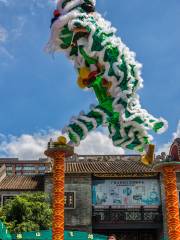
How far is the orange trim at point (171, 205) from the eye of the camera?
299 inches

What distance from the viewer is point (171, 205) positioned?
7.78 metres

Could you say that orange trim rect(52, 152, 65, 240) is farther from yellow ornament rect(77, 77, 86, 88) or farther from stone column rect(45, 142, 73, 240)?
yellow ornament rect(77, 77, 86, 88)

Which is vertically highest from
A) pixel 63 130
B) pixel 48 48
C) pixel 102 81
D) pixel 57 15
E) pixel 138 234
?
pixel 57 15

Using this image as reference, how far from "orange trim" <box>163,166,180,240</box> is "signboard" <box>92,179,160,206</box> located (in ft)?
48.7

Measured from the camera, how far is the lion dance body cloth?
7590 mm

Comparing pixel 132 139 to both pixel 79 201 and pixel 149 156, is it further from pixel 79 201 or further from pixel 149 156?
pixel 79 201

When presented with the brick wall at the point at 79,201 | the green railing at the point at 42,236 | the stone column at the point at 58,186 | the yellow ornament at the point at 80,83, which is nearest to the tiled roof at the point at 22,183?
the brick wall at the point at 79,201

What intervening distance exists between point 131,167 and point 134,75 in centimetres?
1686

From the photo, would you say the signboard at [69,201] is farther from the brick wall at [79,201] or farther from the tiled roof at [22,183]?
the tiled roof at [22,183]

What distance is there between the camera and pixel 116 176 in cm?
2272

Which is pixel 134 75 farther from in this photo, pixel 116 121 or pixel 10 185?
pixel 10 185

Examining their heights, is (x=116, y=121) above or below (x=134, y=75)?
below

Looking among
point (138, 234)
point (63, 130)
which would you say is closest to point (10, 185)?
point (138, 234)

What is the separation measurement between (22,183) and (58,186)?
1638cm
